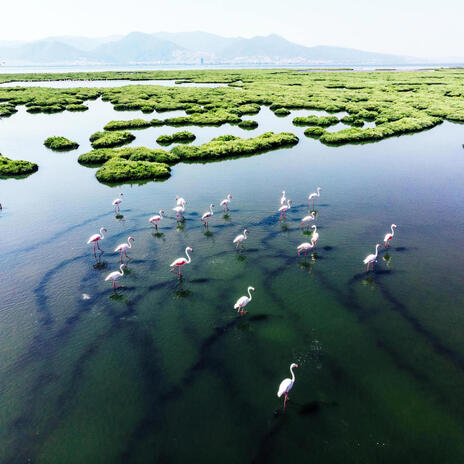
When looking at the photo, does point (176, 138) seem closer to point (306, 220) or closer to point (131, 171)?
point (131, 171)

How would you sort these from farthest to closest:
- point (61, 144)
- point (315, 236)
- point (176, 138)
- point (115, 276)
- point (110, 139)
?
point (176, 138), point (110, 139), point (61, 144), point (315, 236), point (115, 276)

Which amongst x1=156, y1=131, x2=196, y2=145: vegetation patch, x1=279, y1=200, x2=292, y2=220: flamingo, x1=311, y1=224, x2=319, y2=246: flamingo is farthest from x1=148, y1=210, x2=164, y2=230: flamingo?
x1=156, y1=131, x2=196, y2=145: vegetation patch

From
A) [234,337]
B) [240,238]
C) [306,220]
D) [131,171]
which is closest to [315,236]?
[306,220]

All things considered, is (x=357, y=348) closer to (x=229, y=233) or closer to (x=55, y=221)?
(x=229, y=233)

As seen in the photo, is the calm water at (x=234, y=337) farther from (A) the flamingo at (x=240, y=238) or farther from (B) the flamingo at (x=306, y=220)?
(B) the flamingo at (x=306, y=220)

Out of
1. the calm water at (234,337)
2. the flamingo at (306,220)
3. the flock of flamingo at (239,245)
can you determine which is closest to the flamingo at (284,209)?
the flock of flamingo at (239,245)

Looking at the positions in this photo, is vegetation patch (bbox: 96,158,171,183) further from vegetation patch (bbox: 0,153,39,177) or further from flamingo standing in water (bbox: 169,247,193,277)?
flamingo standing in water (bbox: 169,247,193,277)

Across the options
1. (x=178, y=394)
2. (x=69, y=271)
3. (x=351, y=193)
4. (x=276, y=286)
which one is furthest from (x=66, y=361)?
(x=351, y=193)
